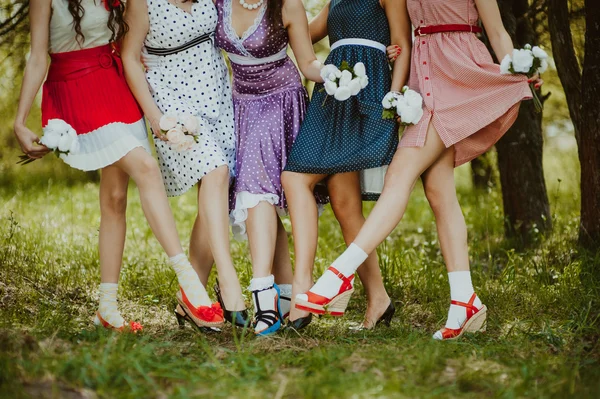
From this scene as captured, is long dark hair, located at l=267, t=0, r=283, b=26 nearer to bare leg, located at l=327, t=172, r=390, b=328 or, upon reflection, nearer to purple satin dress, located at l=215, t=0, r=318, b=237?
purple satin dress, located at l=215, t=0, r=318, b=237

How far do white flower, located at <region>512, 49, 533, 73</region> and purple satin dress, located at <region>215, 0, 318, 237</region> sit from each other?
1.09 m

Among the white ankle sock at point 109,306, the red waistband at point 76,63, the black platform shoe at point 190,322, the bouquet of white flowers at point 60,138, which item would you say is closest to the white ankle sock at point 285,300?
the black platform shoe at point 190,322

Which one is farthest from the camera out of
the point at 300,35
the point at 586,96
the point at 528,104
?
the point at 528,104

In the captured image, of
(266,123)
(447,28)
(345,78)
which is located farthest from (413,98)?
(266,123)

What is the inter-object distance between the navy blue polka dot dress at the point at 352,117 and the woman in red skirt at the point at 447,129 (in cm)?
11

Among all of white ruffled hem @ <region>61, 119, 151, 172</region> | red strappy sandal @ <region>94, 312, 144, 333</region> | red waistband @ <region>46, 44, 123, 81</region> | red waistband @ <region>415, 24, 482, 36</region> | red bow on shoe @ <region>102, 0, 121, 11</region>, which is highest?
red bow on shoe @ <region>102, 0, 121, 11</region>

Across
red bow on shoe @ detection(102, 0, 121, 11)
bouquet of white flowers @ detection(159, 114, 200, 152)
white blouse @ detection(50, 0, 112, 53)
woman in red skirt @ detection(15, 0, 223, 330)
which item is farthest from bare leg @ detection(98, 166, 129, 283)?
red bow on shoe @ detection(102, 0, 121, 11)

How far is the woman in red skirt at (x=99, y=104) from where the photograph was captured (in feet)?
10.8

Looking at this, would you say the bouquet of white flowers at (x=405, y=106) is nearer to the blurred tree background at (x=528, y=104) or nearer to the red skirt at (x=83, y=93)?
the red skirt at (x=83, y=93)

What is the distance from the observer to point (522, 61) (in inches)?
126

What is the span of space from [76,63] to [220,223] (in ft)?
3.30

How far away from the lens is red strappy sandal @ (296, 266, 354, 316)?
10.4 ft

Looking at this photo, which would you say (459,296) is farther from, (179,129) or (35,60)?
(35,60)

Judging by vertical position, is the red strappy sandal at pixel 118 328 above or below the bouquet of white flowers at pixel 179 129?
below
